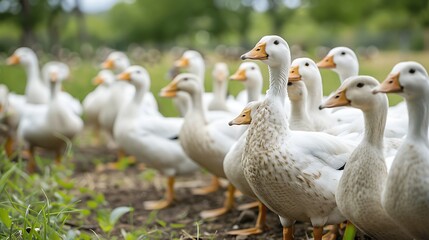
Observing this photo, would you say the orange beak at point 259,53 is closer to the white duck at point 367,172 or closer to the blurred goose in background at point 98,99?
the white duck at point 367,172

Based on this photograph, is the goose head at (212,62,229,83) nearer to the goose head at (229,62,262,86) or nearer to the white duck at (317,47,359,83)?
the goose head at (229,62,262,86)

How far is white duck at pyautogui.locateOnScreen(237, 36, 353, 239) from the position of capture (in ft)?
10.9

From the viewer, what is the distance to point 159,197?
20.3 feet

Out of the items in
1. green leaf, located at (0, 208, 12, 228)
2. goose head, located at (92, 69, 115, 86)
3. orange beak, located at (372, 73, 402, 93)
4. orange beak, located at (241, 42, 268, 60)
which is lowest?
green leaf, located at (0, 208, 12, 228)

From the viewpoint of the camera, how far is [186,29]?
37.3 meters

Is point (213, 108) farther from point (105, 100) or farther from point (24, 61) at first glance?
point (24, 61)

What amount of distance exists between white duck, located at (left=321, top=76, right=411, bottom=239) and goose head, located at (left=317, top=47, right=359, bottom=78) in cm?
171

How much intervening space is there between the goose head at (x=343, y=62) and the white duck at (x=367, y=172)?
5.60 feet

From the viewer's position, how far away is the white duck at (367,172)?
2.90 metres

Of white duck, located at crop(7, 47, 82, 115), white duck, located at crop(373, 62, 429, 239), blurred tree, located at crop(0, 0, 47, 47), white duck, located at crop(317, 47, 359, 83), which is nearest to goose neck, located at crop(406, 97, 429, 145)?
white duck, located at crop(373, 62, 429, 239)

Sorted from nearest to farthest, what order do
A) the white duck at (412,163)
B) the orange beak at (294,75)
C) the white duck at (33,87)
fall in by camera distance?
the white duck at (412,163) < the orange beak at (294,75) < the white duck at (33,87)

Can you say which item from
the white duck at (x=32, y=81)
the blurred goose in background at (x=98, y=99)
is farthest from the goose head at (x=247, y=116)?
the white duck at (x=32, y=81)

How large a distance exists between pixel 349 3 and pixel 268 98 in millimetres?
28488

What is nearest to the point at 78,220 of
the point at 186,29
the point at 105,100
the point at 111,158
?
the point at 111,158
